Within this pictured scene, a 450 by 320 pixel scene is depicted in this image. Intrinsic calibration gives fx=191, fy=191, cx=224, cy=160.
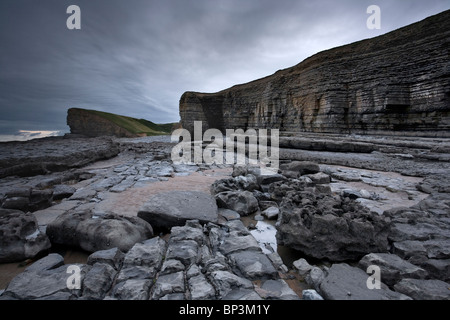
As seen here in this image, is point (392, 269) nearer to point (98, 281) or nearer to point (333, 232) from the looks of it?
point (333, 232)

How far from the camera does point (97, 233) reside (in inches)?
110

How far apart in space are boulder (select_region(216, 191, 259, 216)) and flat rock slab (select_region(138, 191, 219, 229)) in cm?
34

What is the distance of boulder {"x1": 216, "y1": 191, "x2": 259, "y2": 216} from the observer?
14.3ft

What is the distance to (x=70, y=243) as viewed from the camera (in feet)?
9.50

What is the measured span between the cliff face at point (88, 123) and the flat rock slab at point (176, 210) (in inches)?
1748

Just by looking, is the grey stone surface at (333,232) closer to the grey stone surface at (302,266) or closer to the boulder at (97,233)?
the grey stone surface at (302,266)

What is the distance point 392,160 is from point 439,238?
7971 millimetres

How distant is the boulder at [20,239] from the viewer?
101 inches

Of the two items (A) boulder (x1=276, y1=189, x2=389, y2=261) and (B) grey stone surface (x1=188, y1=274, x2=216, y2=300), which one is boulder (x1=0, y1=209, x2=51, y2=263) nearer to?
(B) grey stone surface (x1=188, y1=274, x2=216, y2=300)

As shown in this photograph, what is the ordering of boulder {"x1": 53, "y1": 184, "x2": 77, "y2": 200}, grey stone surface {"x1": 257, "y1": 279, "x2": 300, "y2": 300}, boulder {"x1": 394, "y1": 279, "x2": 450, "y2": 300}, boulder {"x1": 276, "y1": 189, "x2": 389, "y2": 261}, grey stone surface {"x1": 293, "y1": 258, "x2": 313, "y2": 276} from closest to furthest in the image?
boulder {"x1": 394, "y1": 279, "x2": 450, "y2": 300} → grey stone surface {"x1": 257, "y1": 279, "x2": 300, "y2": 300} → grey stone surface {"x1": 293, "y1": 258, "x2": 313, "y2": 276} → boulder {"x1": 276, "y1": 189, "x2": 389, "y2": 261} → boulder {"x1": 53, "y1": 184, "x2": 77, "y2": 200}

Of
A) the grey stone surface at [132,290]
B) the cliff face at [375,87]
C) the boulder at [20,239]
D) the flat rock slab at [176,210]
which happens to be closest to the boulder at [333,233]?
the flat rock slab at [176,210]

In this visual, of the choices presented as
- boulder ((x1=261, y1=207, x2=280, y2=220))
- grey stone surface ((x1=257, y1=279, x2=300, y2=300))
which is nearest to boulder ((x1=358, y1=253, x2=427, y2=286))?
grey stone surface ((x1=257, y1=279, x2=300, y2=300))

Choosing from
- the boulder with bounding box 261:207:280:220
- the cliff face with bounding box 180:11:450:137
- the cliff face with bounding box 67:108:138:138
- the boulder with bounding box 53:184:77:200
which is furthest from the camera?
the cliff face with bounding box 67:108:138:138
